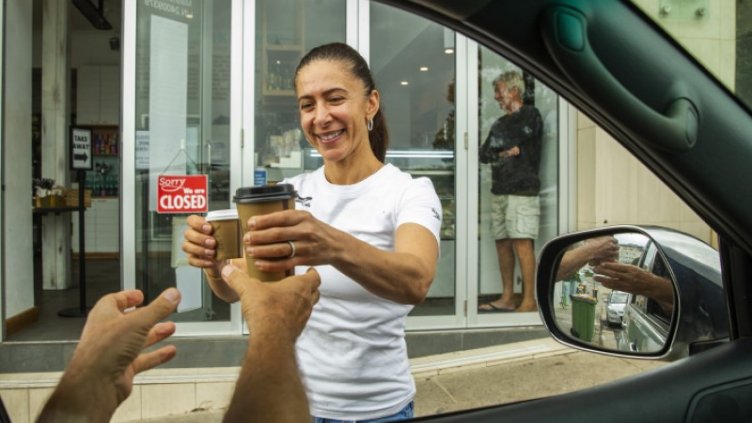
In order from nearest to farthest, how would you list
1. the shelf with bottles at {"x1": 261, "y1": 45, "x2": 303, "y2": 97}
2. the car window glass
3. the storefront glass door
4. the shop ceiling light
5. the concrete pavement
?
the car window glass, the concrete pavement, the storefront glass door, the shelf with bottles at {"x1": 261, "y1": 45, "x2": 303, "y2": 97}, the shop ceiling light

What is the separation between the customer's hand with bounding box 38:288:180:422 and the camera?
0.89 m

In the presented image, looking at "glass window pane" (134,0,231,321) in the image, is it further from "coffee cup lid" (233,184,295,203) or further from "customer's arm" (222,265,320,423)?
"customer's arm" (222,265,320,423)

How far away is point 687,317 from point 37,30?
11596 mm

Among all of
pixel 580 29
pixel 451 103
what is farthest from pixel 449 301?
pixel 580 29

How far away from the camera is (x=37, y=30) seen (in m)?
10.5

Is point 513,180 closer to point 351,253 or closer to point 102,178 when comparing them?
point 351,253

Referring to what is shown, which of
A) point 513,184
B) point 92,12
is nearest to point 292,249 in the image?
point 513,184

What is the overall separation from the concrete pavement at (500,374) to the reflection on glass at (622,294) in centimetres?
314

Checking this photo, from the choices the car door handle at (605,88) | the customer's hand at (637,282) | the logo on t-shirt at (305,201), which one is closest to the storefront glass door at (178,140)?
the logo on t-shirt at (305,201)

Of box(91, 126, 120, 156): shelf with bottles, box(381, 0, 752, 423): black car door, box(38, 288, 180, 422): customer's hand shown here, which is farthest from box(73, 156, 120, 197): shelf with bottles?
box(381, 0, 752, 423): black car door

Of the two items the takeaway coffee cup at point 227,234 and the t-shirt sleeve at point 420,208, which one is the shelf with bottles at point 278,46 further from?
the takeaway coffee cup at point 227,234

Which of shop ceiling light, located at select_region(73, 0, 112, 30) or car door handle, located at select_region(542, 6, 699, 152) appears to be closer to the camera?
car door handle, located at select_region(542, 6, 699, 152)

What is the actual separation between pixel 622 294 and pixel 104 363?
928mm

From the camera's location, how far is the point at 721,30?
5.20 feet
